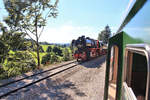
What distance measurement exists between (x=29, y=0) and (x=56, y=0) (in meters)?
2.32

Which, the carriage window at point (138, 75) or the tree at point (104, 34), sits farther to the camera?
the tree at point (104, 34)

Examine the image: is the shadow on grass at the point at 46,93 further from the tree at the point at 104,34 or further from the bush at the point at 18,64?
the tree at the point at 104,34

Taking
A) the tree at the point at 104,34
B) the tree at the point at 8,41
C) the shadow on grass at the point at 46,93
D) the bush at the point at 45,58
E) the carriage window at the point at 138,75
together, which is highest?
the tree at the point at 104,34

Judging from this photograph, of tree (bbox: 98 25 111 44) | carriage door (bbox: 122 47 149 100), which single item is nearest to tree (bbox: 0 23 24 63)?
carriage door (bbox: 122 47 149 100)

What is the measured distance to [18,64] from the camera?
8250 mm

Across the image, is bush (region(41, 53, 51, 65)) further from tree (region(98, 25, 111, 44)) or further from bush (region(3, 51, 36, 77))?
tree (region(98, 25, 111, 44))

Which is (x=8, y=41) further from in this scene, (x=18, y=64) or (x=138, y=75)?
(x=138, y=75)

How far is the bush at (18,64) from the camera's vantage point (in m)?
7.42

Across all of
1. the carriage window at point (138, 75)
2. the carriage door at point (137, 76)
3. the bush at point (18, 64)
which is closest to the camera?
the carriage door at point (137, 76)

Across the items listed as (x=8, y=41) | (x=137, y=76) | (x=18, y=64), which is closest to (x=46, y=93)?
(x=137, y=76)

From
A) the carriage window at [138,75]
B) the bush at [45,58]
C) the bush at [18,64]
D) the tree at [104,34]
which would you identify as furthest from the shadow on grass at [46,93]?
the tree at [104,34]

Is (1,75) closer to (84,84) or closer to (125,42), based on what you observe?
(84,84)

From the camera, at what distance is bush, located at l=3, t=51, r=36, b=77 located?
7420 mm

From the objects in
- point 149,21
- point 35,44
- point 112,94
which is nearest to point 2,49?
point 35,44
